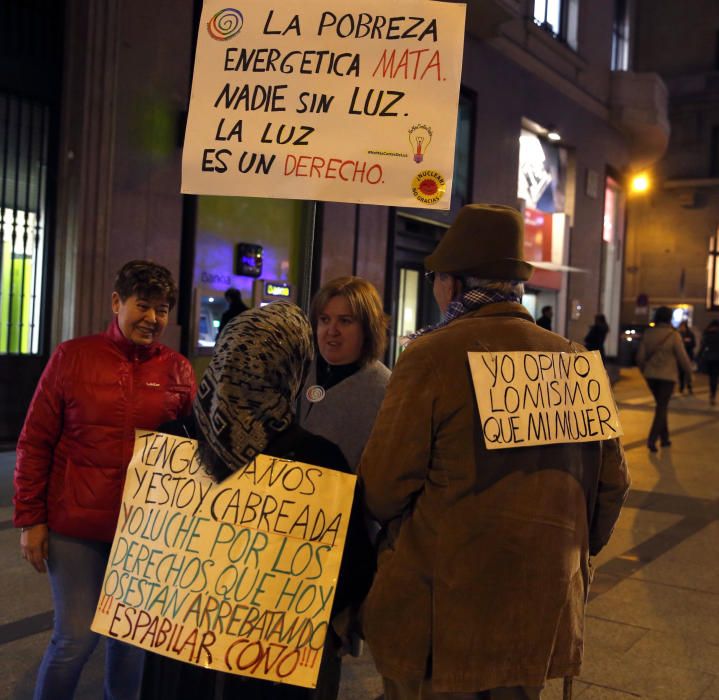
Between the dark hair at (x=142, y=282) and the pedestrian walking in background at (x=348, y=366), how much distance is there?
0.61 m

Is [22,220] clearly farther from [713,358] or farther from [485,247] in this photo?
→ [713,358]

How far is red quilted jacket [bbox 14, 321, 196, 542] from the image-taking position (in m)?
2.93

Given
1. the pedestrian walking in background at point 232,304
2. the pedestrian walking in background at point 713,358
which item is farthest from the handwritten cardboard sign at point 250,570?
the pedestrian walking in background at point 713,358

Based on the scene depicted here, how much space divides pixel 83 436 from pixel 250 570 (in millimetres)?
966

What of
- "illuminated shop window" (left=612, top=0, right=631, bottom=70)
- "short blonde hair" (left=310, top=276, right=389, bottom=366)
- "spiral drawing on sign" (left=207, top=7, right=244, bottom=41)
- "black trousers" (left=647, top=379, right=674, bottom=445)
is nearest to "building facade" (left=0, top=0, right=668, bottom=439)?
"short blonde hair" (left=310, top=276, right=389, bottom=366)

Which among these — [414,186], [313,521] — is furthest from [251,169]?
[313,521]

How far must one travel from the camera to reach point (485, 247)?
7.68ft

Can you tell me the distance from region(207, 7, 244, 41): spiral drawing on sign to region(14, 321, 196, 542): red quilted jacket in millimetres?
1208

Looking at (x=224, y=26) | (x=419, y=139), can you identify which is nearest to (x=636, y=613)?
(x=419, y=139)

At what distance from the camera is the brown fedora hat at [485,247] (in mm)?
2342

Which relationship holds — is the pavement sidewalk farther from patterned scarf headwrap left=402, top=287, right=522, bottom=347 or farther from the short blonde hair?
patterned scarf headwrap left=402, top=287, right=522, bottom=347

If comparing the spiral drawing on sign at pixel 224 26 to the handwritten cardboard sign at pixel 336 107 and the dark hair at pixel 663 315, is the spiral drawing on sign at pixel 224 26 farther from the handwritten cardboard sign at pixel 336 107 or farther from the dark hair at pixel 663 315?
the dark hair at pixel 663 315

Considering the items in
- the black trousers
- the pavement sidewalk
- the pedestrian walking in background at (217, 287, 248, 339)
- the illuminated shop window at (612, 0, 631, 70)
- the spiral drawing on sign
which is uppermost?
the illuminated shop window at (612, 0, 631, 70)

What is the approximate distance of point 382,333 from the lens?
3.49 meters
